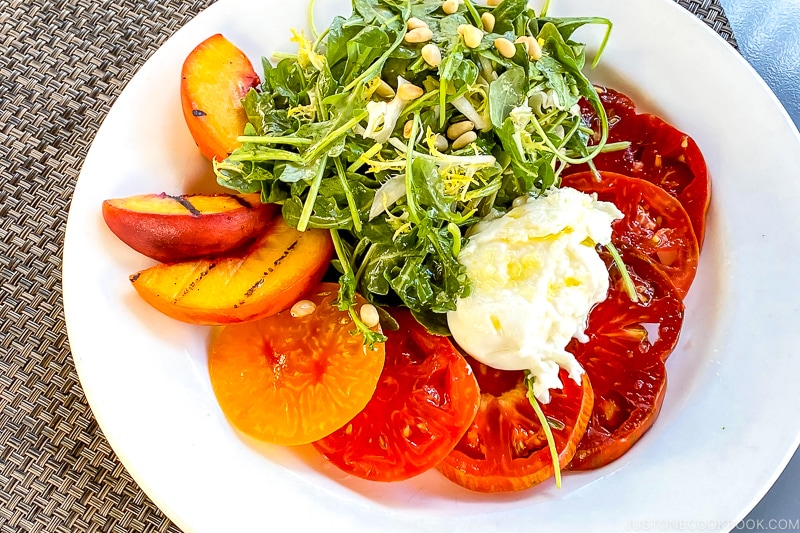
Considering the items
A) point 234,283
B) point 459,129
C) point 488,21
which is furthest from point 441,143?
point 234,283

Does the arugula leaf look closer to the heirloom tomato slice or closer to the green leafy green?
the green leafy green

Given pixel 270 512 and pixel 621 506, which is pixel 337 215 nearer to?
pixel 270 512

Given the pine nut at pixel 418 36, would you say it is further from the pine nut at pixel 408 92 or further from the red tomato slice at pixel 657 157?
the red tomato slice at pixel 657 157

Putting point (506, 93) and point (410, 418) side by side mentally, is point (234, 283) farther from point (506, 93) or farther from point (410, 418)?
point (506, 93)

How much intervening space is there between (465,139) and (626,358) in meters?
0.79

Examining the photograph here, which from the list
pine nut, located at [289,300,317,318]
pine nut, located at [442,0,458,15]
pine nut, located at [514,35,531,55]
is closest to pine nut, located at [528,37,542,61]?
pine nut, located at [514,35,531,55]

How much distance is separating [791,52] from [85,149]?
113 inches

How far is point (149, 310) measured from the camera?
75.1 inches

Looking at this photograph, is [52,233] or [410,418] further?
[52,233]

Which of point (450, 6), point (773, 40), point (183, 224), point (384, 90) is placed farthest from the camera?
point (773, 40)

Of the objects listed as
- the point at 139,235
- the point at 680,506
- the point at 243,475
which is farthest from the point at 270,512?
the point at 680,506

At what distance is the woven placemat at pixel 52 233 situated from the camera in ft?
6.69

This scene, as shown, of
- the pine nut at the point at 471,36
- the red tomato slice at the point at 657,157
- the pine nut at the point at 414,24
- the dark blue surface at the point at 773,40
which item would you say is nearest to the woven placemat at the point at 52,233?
the dark blue surface at the point at 773,40

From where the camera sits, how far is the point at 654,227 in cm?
206
